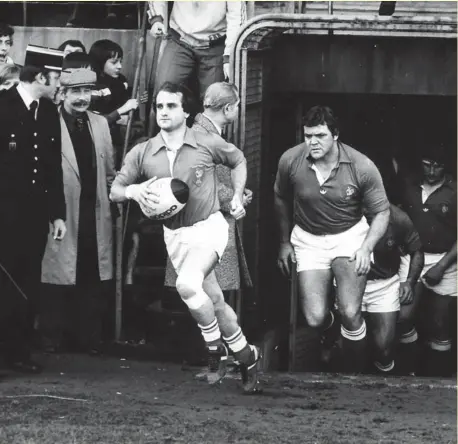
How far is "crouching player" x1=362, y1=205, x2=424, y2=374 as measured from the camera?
12.3 m

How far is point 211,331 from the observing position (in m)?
10.3

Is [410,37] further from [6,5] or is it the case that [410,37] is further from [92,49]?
[6,5]

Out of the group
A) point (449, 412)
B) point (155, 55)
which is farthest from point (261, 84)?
point (449, 412)

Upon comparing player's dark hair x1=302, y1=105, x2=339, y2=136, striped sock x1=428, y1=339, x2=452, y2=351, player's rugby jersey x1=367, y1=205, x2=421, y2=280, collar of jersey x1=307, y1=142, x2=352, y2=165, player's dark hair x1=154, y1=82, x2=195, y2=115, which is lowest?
striped sock x1=428, y1=339, x2=452, y2=351

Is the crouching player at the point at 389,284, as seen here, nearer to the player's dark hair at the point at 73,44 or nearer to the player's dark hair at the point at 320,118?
the player's dark hair at the point at 320,118

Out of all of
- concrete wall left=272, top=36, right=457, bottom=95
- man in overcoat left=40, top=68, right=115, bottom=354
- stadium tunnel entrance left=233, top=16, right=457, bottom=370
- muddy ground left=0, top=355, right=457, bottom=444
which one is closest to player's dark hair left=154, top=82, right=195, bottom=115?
man in overcoat left=40, top=68, right=115, bottom=354

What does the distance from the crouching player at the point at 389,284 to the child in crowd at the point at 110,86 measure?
236cm

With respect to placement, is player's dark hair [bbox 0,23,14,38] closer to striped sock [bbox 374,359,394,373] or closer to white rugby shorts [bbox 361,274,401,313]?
white rugby shorts [bbox 361,274,401,313]

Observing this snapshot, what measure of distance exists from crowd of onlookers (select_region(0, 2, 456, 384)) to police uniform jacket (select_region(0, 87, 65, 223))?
0.23m

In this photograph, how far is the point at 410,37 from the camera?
12.7 m

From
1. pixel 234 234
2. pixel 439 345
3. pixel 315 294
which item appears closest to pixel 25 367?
pixel 234 234

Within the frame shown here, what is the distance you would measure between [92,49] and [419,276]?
3.41 m

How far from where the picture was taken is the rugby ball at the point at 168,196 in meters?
10.1

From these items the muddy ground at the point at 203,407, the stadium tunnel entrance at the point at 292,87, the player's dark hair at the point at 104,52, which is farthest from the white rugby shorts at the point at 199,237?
the player's dark hair at the point at 104,52
